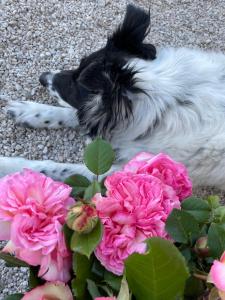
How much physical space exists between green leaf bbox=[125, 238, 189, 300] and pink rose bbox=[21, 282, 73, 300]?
11cm

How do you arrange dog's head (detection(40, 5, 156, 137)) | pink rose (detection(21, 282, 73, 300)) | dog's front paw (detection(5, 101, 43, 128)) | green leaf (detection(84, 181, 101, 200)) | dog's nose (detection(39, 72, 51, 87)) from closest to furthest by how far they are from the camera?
pink rose (detection(21, 282, 73, 300)) → green leaf (detection(84, 181, 101, 200)) → dog's head (detection(40, 5, 156, 137)) → dog's front paw (detection(5, 101, 43, 128)) → dog's nose (detection(39, 72, 51, 87))

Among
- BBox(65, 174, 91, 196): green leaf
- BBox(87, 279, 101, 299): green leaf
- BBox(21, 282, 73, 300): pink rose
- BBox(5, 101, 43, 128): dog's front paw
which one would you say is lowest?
BBox(5, 101, 43, 128): dog's front paw

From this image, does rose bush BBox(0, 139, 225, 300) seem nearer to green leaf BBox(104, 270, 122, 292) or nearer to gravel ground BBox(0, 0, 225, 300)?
green leaf BBox(104, 270, 122, 292)

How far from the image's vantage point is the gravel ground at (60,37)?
104 inches

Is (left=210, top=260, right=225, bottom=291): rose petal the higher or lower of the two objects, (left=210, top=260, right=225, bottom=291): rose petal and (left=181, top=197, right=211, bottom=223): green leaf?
the higher

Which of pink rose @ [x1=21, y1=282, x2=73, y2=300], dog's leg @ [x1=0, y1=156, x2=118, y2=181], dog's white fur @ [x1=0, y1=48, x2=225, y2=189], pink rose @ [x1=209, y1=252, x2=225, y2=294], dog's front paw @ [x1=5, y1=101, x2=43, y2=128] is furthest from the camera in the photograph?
dog's front paw @ [x1=5, y1=101, x2=43, y2=128]

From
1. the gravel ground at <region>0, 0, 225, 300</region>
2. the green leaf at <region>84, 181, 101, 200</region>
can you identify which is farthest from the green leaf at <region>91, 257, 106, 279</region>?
the gravel ground at <region>0, 0, 225, 300</region>

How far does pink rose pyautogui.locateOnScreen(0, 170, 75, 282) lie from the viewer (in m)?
0.79

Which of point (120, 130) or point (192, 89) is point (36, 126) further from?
point (192, 89)

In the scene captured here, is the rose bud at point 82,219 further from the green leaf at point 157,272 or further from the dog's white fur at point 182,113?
the dog's white fur at point 182,113

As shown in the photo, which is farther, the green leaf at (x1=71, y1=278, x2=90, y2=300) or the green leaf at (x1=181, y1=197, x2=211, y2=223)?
the green leaf at (x1=181, y1=197, x2=211, y2=223)

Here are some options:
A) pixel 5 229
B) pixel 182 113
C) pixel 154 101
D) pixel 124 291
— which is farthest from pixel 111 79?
pixel 124 291

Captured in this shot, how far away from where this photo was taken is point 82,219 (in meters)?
0.77

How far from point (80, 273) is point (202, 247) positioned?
0.71 ft
